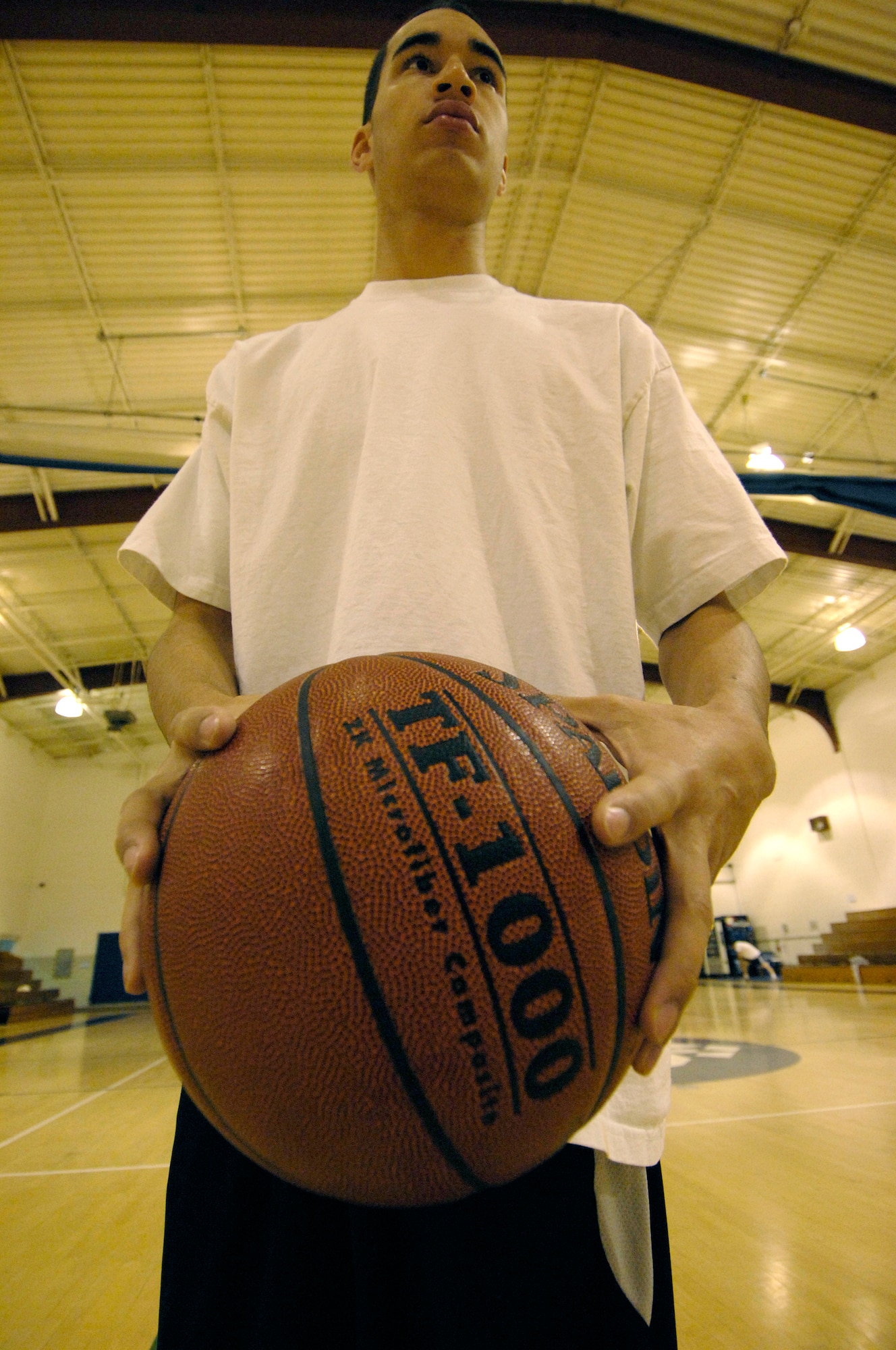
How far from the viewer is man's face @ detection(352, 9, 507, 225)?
2.93 ft

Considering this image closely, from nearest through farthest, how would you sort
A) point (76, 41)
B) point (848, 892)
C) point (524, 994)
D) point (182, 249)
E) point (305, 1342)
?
point (524, 994), point (305, 1342), point (76, 41), point (182, 249), point (848, 892)

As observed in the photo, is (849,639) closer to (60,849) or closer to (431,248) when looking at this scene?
(431,248)

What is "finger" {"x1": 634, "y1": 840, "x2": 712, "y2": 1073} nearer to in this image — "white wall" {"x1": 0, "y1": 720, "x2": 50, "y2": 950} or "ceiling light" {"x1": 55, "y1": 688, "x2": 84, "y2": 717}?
"ceiling light" {"x1": 55, "y1": 688, "x2": 84, "y2": 717}

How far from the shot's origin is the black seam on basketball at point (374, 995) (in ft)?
1.35

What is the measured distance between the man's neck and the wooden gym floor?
1783mm

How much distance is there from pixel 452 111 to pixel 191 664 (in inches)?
28.4

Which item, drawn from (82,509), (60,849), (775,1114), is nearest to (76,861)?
(60,849)

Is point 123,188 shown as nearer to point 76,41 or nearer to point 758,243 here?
point 76,41

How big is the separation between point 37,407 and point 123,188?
2.03 meters

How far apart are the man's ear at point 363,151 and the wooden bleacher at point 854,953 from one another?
10522mm

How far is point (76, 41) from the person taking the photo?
401cm

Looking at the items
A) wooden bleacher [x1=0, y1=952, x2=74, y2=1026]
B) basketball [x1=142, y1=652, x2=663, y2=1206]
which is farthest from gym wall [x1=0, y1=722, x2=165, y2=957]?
basketball [x1=142, y1=652, x2=663, y2=1206]

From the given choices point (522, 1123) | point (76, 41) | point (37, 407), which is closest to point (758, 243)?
point (76, 41)

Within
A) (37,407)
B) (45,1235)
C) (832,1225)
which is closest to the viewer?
(832,1225)
